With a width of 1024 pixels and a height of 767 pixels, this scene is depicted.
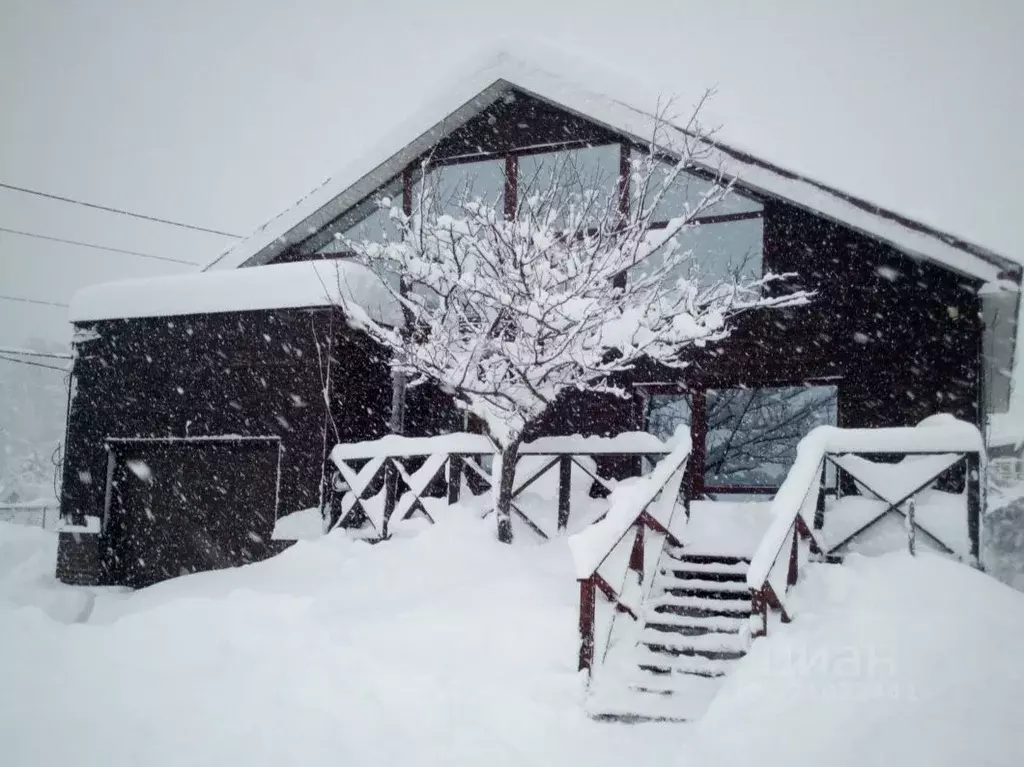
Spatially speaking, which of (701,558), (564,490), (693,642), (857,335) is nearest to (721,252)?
(857,335)

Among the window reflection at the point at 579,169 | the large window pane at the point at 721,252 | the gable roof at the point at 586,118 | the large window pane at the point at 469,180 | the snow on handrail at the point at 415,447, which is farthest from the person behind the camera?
the large window pane at the point at 469,180

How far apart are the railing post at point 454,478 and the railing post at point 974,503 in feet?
16.4

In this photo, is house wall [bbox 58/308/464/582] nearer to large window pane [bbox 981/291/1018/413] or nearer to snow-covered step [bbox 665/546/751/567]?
snow-covered step [bbox 665/546/751/567]

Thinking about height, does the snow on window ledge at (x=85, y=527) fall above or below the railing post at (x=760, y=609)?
below

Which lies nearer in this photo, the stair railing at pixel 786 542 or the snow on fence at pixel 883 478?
the stair railing at pixel 786 542

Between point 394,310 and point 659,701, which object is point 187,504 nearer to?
point 394,310

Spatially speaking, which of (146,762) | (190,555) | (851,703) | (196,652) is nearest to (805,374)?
(851,703)

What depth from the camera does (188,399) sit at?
33.7 feet

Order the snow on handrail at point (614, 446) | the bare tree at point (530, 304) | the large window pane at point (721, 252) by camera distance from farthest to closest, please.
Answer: the large window pane at point (721, 252), the snow on handrail at point (614, 446), the bare tree at point (530, 304)

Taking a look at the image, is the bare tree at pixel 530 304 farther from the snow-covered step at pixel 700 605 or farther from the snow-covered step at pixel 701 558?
the snow-covered step at pixel 700 605

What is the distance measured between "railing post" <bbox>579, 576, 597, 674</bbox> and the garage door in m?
5.92

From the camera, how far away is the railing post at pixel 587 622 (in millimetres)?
5000

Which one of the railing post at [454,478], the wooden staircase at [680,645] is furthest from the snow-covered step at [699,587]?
the railing post at [454,478]

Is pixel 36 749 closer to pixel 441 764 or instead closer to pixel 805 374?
pixel 441 764
